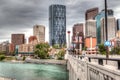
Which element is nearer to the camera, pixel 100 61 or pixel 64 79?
pixel 100 61

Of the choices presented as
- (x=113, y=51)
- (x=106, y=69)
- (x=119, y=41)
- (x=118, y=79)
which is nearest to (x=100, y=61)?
(x=106, y=69)

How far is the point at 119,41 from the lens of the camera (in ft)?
576

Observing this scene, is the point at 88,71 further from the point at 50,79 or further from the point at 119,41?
the point at 119,41

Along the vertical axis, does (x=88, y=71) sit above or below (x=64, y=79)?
above

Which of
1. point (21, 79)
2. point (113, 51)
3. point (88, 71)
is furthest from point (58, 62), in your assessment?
point (88, 71)

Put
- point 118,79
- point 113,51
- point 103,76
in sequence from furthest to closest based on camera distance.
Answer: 1. point 113,51
2. point 103,76
3. point 118,79

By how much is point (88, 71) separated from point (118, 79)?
1123cm

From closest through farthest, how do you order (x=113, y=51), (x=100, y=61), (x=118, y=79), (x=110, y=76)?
(x=118, y=79) → (x=110, y=76) → (x=100, y=61) → (x=113, y=51)

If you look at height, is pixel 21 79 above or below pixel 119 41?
below

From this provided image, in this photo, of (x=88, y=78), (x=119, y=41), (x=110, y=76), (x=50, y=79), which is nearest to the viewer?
(x=110, y=76)

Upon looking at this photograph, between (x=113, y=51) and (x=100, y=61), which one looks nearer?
(x=100, y=61)

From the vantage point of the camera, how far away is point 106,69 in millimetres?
16109

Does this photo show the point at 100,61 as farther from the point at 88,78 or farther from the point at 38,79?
the point at 38,79

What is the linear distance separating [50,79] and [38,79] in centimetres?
401
